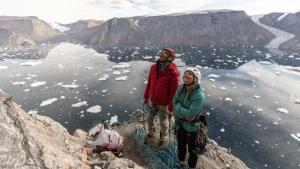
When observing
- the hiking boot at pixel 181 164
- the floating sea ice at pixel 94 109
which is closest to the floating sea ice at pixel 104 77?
the floating sea ice at pixel 94 109

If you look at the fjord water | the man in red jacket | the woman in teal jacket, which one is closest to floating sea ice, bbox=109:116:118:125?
the fjord water

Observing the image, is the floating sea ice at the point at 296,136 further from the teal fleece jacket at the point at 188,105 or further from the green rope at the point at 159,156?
the teal fleece jacket at the point at 188,105

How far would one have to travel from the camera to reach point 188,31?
106000mm

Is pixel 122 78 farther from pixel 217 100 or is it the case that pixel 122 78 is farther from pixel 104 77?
pixel 217 100

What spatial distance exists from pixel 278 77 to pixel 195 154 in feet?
110

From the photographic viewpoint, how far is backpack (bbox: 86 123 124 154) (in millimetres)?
5773

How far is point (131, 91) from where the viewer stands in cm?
2714

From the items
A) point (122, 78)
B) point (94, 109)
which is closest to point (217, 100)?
point (94, 109)

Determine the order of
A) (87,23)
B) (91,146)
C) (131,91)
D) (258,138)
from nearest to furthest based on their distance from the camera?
(91,146) < (258,138) < (131,91) < (87,23)

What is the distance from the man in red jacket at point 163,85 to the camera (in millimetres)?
5541

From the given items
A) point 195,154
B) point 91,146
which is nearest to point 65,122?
point 91,146

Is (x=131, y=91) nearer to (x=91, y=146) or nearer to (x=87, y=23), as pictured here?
(x=91, y=146)

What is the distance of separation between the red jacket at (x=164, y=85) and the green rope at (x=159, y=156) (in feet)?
2.81

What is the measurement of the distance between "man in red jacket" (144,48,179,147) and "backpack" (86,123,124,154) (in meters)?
0.92
